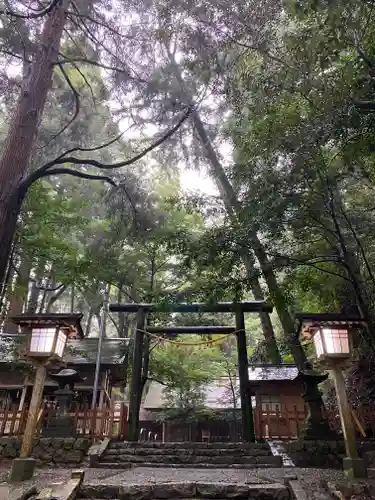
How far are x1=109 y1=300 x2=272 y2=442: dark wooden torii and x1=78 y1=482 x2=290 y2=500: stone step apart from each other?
4281 mm

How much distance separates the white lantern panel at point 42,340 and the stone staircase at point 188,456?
8.74 ft

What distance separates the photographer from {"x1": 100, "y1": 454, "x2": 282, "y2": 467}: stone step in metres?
7.34

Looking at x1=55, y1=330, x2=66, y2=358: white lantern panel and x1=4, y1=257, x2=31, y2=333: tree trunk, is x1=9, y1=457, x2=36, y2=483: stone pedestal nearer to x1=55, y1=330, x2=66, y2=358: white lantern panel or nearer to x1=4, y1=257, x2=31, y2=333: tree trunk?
x1=55, y1=330, x2=66, y2=358: white lantern panel

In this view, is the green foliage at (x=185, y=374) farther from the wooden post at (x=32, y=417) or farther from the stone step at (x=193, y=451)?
the wooden post at (x=32, y=417)

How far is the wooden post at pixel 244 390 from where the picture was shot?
361 inches

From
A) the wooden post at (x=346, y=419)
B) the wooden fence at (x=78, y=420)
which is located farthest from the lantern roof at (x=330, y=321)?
the wooden fence at (x=78, y=420)

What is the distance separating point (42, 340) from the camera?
684 cm

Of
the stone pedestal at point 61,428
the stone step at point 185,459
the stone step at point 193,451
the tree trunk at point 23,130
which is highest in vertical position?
the tree trunk at point 23,130

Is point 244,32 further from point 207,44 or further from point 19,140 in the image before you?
point 19,140

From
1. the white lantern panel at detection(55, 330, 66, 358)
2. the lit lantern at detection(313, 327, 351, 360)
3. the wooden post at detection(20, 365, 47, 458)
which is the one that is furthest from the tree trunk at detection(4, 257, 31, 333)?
the lit lantern at detection(313, 327, 351, 360)

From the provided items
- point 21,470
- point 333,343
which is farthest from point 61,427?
point 333,343

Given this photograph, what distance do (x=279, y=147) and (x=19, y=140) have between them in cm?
456

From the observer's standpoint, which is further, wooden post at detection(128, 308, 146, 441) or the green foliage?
the green foliage

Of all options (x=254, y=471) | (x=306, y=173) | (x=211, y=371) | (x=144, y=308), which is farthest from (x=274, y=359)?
(x=306, y=173)
